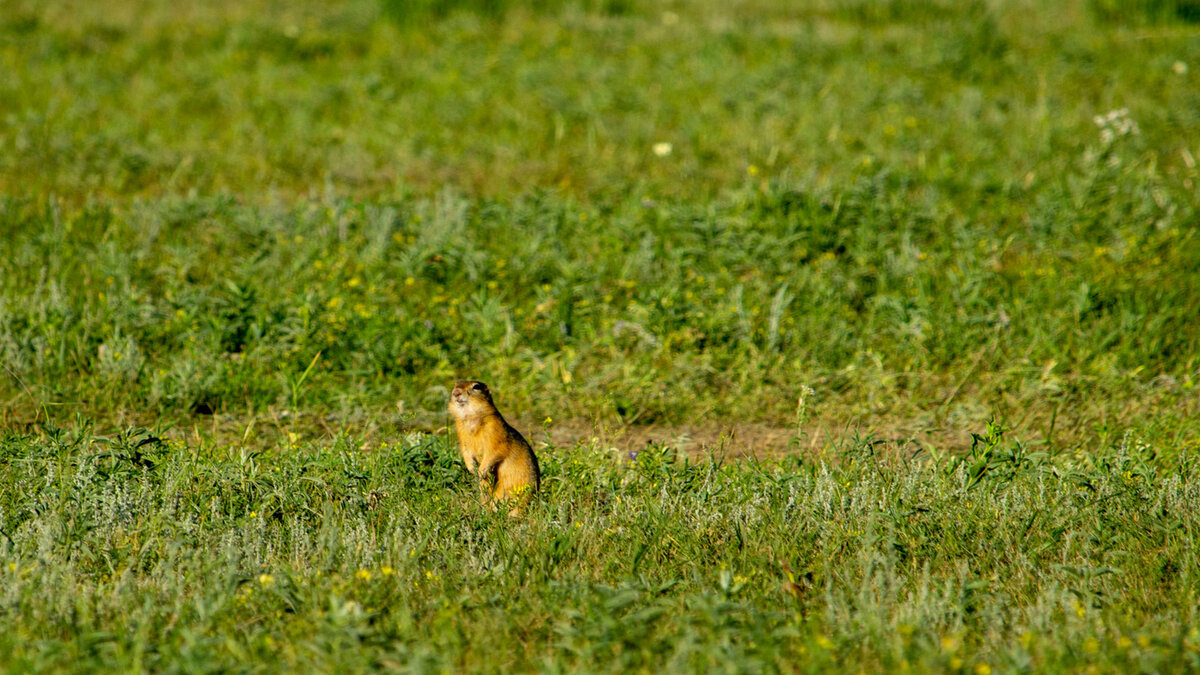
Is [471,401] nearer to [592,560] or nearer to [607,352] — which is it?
[592,560]

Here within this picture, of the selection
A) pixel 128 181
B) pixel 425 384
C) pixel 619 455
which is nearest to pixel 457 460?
pixel 619 455

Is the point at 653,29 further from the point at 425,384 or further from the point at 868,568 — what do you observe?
the point at 868,568

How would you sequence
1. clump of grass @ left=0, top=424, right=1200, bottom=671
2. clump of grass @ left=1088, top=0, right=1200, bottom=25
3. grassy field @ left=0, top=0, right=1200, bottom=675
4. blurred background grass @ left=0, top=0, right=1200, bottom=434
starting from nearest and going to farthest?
clump of grass @ left=0, top=424, right=1200, bottom=671, grassy field @ left=0, top=0, right=1200, bottom=675, blurred background grass @ left=0, top=0, right=1200, bottom=434, clump of grass @ left=1088, top=0, right=1200, bottom=25

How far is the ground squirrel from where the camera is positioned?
428cm

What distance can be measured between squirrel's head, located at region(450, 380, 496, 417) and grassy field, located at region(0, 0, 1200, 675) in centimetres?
35

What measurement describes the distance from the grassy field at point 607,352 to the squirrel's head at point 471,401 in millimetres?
354

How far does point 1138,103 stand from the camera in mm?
9766

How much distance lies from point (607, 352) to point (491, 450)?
1879 mm

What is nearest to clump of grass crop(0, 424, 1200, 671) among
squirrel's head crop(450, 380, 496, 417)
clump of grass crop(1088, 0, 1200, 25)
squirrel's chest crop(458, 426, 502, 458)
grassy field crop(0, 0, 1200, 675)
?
grassy field crop(0, 0, 1200, 675)

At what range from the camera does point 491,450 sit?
4.28 m

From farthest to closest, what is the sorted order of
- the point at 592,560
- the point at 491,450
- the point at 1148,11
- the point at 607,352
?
the point at 1148,11, the point at 607,352, the point at 491,450, the point at 592,560

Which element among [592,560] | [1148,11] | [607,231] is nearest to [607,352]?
[607,231]

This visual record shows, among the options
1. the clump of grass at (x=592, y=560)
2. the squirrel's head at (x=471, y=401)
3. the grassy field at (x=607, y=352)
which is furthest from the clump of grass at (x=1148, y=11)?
the squirrel's head at (x=471, y=401)

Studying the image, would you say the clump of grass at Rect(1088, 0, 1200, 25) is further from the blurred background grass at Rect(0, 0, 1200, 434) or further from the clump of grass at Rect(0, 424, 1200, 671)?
the clump of grass at Rect(0, 424, 1200, 671)
